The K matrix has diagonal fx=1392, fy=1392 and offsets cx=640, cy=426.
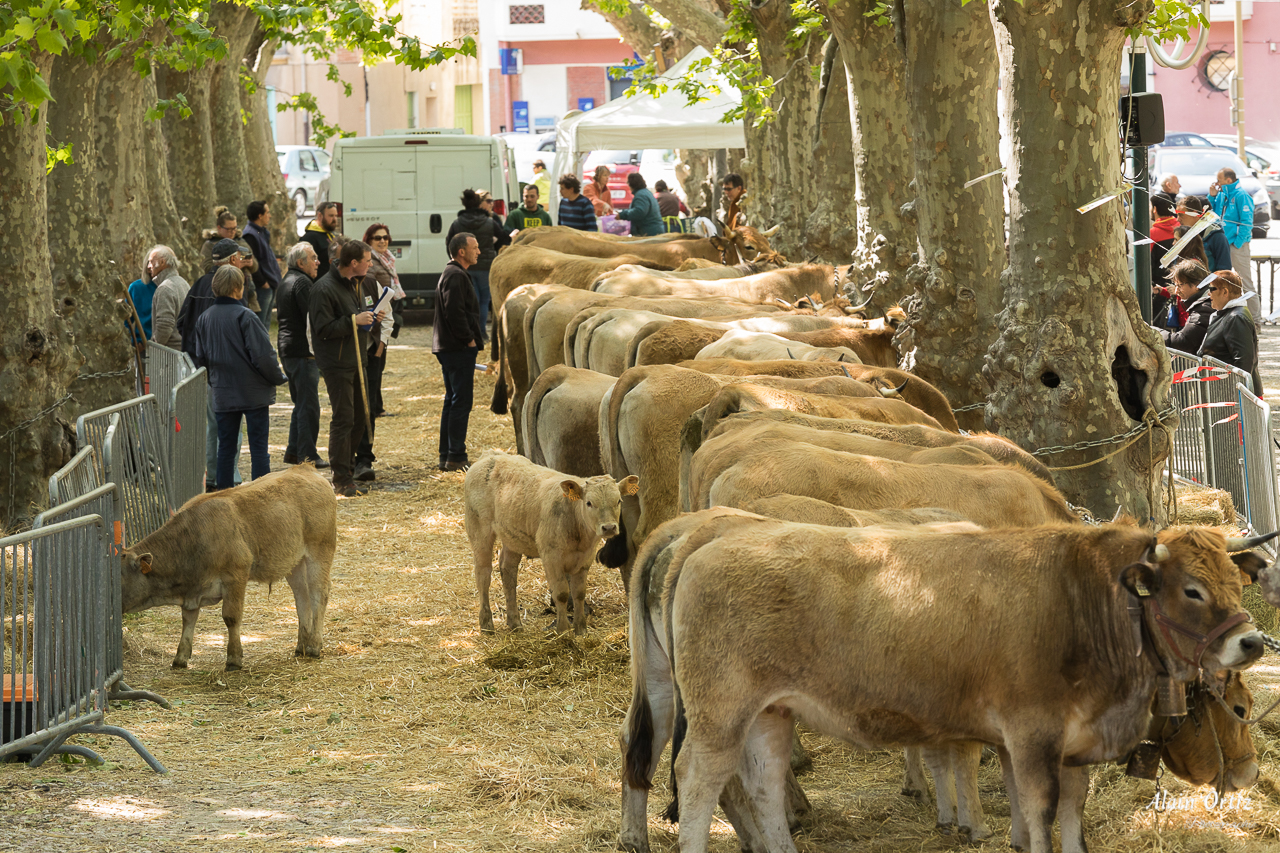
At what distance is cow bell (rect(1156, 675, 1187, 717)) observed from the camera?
4.28 metres

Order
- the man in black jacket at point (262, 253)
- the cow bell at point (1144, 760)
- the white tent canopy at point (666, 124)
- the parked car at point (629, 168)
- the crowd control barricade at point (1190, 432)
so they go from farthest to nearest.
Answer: the parked car at point (629, 168), the white tent canopy at point (666, 124), the man in black jacket at point (262, 253), the crowd control barricade at point (1190, 432), the cow bell at point (1144, 760)

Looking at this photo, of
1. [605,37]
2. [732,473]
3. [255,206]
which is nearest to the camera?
[732,473]

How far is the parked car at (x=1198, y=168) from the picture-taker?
2797 centimetres

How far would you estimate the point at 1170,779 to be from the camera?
5.44 meters

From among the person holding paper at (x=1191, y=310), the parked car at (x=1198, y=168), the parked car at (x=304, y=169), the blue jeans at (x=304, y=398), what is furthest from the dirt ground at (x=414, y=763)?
the parked car at (x=304, y=169)

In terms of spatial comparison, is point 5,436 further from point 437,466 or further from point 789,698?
point 789,698

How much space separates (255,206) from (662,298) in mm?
6559

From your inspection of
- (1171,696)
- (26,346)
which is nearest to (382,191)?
(26,346)

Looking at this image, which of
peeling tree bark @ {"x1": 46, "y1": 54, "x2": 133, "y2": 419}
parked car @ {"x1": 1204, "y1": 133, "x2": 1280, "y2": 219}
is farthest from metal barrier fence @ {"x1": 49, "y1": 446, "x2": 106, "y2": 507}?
parked car @ {"x1": 1204, "y1": 133, "x2": 1280, "y2": 219}

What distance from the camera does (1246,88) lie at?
140 feet

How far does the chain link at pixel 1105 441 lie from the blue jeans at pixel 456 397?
6.11 metres

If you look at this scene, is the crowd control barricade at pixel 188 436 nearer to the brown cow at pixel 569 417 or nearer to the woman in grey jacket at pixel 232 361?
the woman in grey jacket at pixel 232 361

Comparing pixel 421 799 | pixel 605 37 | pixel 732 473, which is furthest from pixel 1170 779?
pixel 605 37

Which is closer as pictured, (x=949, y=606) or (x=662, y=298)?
(x=949, y=606)
